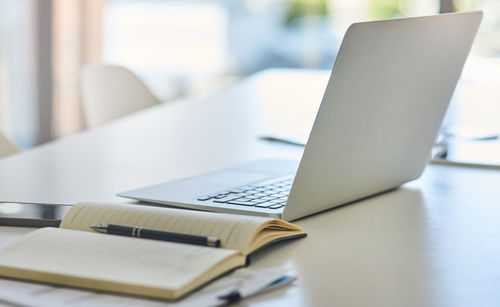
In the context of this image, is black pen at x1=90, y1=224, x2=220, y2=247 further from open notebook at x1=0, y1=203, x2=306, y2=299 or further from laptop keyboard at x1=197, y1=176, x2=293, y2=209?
laptop keyboard at x1=197, y1=176, x2=293, y2=209

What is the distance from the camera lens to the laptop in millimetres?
990

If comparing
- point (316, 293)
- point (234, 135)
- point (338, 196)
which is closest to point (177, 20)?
point (234, 135)

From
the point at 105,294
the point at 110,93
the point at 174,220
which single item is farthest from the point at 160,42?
the point at 105,294

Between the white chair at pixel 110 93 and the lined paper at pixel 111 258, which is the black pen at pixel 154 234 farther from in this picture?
the white chair at pixel 110 93

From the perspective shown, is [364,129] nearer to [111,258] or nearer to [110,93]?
[111,258]

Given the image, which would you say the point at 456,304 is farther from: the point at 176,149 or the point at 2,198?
the point at 176,149

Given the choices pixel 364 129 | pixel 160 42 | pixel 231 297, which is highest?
pixel 160 42

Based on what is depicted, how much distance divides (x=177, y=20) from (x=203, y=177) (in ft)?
12.5

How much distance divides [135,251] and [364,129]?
16.7 inches

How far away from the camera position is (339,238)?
958 mm

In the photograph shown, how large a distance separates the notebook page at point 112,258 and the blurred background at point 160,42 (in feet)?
12.6

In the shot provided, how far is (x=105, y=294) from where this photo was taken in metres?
0.73

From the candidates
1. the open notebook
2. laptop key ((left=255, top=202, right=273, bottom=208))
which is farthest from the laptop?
the open notebook

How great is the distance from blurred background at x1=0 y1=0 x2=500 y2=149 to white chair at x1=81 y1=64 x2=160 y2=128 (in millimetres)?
2005
